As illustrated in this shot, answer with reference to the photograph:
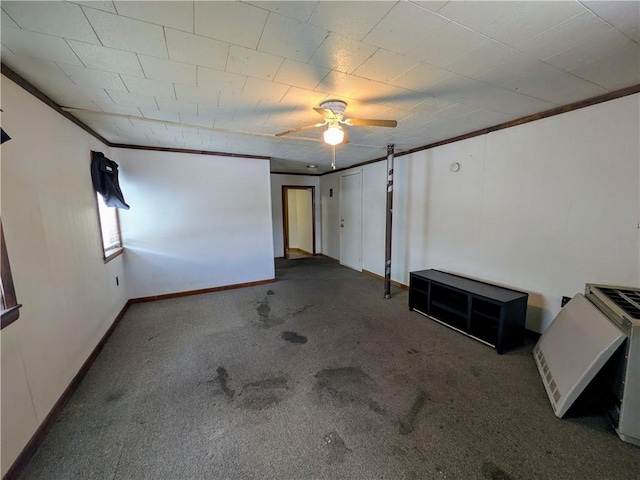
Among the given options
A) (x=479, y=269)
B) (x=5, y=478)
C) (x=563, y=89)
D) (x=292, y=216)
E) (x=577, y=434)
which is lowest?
(x=577, y=434)

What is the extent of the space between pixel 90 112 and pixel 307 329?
2969 millimetres

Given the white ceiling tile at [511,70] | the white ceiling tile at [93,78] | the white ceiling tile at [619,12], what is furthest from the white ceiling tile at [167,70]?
the white ceiling tile at [619,12]

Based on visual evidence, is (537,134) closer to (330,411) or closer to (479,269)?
(479,269)

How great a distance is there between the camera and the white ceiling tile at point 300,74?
5.19 feet

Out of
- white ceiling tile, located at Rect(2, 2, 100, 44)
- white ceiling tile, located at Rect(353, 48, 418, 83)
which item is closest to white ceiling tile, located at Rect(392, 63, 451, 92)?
white ceiling tile, located at Rect(353, 48, 418, 83)

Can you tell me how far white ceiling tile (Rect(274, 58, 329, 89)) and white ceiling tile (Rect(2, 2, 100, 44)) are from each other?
970 mm

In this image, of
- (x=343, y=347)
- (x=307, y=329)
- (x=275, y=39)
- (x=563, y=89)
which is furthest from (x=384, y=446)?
(x=563, y=89)

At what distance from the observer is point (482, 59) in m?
1.53

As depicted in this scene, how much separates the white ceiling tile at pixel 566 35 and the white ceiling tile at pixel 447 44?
285 millimetres

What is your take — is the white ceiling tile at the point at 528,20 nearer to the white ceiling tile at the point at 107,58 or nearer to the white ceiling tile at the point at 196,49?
the white ceiling tile at the point at 196,49

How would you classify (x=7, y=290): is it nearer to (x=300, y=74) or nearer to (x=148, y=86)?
(x=148, y=86)

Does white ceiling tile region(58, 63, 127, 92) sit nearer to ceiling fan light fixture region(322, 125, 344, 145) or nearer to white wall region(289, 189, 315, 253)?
ceiling fan light fixture region(322, 125, 344, 145)

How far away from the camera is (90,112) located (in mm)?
2303

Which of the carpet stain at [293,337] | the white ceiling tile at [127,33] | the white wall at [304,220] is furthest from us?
the white wall at [304,220]
